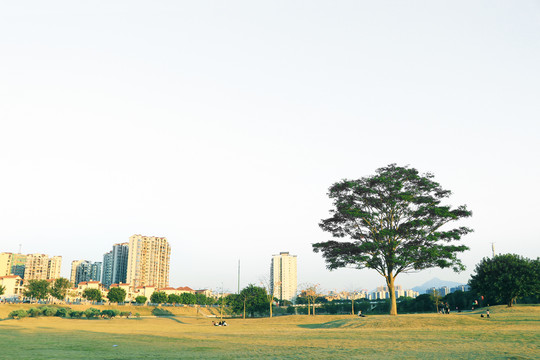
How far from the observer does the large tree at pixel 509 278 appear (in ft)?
174

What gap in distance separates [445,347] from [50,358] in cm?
1969

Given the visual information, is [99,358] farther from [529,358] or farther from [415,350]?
[529,358]

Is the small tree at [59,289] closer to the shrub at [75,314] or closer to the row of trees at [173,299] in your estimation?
the row of trees at [173,299]

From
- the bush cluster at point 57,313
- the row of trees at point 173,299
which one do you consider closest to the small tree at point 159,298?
the row of trees at point 173,299

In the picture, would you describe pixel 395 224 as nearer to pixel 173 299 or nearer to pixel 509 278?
pixel 509 278

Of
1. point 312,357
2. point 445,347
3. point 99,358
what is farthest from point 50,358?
point 445,347

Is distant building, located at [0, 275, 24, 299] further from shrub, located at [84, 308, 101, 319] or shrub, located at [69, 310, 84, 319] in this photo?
shrub, located at [84, 308, 101, 319]

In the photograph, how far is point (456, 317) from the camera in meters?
38.7

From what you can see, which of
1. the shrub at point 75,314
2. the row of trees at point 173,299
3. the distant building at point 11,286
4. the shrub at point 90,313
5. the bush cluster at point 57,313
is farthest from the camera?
the row of trees at point 173,299

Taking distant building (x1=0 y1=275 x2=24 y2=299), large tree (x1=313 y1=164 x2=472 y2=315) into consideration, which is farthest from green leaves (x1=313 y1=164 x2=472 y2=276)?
distant building (x1=0 y1=275 x2=24 y2=299)

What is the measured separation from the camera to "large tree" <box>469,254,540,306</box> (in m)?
52.9

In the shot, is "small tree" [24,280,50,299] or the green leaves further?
"small tree" [24,280,50,299]

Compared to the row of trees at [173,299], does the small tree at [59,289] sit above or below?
above

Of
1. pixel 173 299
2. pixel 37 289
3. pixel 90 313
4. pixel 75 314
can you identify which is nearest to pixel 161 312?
pixel 173 299
